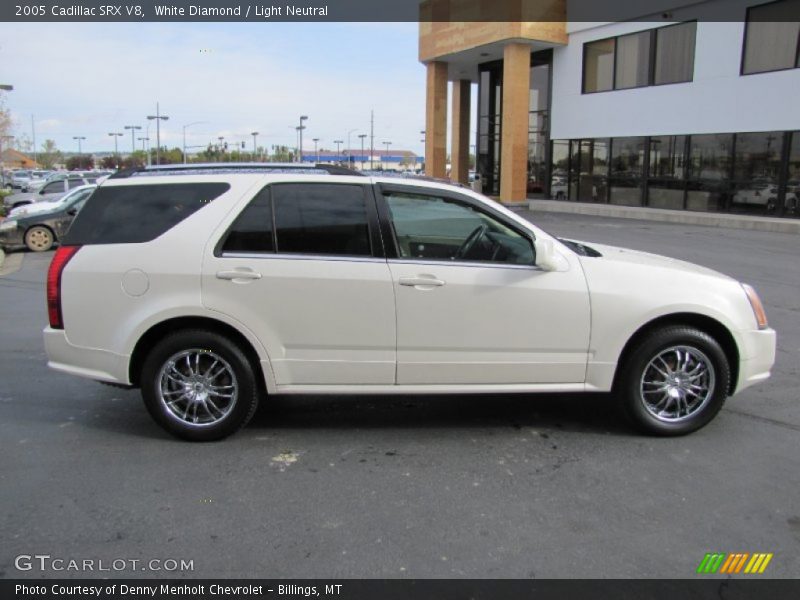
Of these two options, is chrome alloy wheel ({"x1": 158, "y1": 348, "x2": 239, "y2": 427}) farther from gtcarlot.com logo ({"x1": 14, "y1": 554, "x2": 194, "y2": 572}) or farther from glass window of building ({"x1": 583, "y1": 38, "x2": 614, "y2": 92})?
glass window of building ({"x1": 583, "y1": 38, "x2": 614, "y2": 92})

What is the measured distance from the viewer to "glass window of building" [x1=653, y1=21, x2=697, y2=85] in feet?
79.9

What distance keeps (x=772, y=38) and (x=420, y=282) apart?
2246 centimetres

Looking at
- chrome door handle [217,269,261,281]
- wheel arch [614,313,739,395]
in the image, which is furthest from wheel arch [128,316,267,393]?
wheel arch [614,313,739,395]

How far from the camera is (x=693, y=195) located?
968 inches

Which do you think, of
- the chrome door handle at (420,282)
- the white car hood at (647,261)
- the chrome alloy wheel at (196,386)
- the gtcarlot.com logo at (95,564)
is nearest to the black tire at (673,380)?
the white car hood at (647,261)

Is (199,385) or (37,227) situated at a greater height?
(37,227)

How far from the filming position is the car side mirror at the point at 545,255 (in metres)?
4.39

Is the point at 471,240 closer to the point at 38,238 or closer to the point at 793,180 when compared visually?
the point at 38,238

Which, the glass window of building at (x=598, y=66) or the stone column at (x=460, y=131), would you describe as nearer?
the glass window of building at (x=598, y=66)

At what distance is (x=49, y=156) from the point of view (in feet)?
401

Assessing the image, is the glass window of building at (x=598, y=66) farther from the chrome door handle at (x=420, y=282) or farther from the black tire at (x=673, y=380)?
the chrome door handle at (x=420, y=282)

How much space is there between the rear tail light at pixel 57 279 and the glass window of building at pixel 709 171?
923 inches

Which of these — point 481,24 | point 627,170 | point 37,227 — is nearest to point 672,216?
point 627,170
